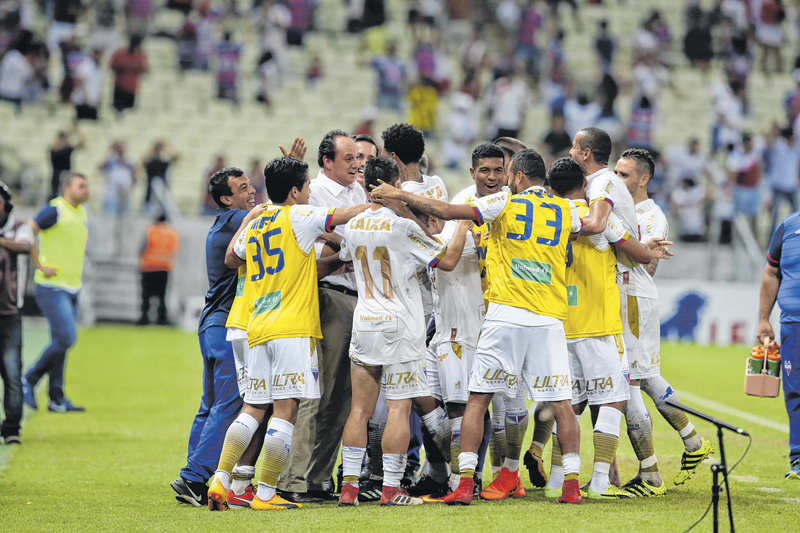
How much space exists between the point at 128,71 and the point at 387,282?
64.0 feet

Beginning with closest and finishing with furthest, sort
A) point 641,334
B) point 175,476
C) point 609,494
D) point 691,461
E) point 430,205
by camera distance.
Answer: point 430,205
point 609,494
point 691,461
point 641,334
point 175,476

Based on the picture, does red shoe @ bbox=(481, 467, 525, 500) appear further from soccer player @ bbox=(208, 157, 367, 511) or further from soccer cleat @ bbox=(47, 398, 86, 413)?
soccer cleat @ bbox=(47, 398, 86, 413)

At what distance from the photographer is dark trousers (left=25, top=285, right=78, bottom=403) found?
1048cm

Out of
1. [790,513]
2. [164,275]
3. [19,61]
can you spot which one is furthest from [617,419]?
[19,61]

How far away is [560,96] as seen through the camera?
24.4m

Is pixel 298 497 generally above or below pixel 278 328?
below

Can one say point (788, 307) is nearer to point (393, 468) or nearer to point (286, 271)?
point (393, 468)

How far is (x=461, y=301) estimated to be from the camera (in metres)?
6.75

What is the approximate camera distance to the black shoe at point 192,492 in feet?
21.2

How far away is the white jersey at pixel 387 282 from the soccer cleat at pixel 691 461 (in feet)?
7.72

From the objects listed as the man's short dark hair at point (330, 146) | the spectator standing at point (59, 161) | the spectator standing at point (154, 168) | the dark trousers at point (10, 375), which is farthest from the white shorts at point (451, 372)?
the spectator standing at point (59, 161)

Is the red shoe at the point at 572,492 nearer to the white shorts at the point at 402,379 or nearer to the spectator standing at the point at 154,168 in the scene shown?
the white shorts at the point at 402,379

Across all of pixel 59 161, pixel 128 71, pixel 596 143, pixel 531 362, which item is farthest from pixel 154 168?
pixel 531 362

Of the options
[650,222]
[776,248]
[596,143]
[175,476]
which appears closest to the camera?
[596,143]
